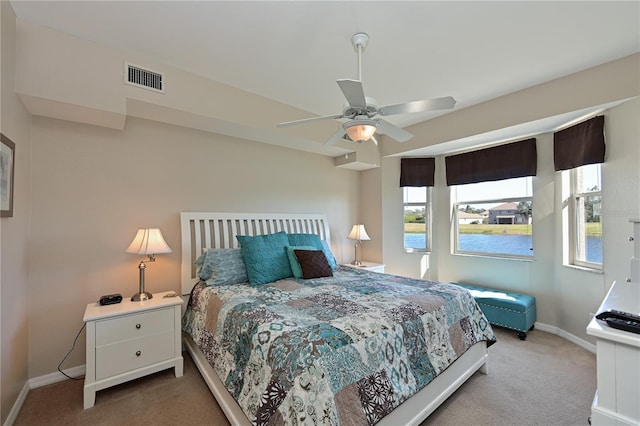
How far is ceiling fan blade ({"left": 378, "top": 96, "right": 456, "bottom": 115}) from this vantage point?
1873mm

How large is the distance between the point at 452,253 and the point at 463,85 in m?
2.55

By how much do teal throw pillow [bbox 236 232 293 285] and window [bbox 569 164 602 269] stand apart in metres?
3.38

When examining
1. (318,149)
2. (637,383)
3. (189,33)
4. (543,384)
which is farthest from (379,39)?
(543,384)

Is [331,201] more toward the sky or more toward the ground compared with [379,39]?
more toward the ground

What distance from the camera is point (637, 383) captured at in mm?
985

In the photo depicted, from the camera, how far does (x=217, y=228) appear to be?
316 centimetres

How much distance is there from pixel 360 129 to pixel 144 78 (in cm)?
200

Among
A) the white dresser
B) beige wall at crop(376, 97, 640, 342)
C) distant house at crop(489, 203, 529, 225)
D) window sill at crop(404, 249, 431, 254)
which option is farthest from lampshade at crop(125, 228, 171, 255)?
distant house at crop(489, 203, 529, 225)

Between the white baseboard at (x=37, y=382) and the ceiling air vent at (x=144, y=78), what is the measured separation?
2595 millimetres

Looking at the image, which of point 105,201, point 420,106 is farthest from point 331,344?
point 105,201

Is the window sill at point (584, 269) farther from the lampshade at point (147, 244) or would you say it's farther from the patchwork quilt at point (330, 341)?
the lampshade at point (147, 244)

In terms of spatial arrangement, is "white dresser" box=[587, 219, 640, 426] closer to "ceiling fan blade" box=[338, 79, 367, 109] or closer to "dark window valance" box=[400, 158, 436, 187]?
"ceiling fan blade" box=[338, 79, 367, 109]

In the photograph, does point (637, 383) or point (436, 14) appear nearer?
point (637, 383)

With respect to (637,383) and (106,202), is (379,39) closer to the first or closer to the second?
(637,383)
